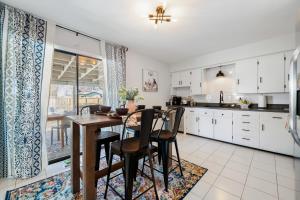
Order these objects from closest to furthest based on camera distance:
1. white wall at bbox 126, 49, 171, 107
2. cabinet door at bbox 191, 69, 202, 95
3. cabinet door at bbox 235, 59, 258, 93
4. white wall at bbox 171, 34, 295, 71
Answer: white wall at bbox 171, 34, 295, 71, cabinet door at bbox 235, 59, 258, 93, white wall at bbox 126, 49, 171, 107, cabinet door at bbox 191, 69, 202, 95

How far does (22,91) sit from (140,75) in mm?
2730

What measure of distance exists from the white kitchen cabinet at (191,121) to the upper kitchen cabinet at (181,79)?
3.08 feet

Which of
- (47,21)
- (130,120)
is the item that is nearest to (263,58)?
(130,120)

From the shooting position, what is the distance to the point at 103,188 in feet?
6.17

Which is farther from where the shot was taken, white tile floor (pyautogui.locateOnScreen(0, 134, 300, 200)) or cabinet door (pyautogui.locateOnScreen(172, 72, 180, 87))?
cabinet door (pyautogui.locateOnScreen(172, 72, 180, 87))

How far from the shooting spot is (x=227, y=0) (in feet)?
6.21

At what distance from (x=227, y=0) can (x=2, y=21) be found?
317 centimetres

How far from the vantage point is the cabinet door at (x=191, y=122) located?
14.1 ft

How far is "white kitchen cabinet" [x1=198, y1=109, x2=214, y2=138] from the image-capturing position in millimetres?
3924

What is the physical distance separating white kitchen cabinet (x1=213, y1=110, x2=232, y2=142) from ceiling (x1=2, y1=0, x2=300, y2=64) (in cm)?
179

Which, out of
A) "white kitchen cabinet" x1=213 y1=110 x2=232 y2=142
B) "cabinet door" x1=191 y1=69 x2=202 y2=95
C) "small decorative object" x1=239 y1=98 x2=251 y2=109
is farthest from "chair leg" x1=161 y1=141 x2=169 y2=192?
"cabinet door" x1=191 y1=69 x2=202 y2=95

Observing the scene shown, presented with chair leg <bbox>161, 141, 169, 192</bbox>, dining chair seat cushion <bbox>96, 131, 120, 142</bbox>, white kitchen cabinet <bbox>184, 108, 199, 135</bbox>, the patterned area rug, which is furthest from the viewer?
white kitchen cabinet <bbox>184, 108, 199, 135</bbox>

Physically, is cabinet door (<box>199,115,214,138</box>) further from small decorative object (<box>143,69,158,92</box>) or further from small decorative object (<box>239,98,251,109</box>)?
small decorative object (<box>143,69,158,92</box>)

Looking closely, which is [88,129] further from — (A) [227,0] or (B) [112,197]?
(A) [227,0]
